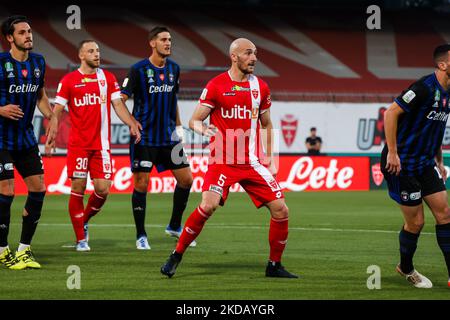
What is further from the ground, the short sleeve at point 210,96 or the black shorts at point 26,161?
the short sleeve at point 210,96

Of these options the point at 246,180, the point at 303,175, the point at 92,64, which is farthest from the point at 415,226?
the point at 303,175

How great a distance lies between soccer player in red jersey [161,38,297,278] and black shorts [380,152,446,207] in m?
1.18

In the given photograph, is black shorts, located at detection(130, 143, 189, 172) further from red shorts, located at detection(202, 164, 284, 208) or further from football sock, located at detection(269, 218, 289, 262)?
football sock, located at detection(269, 218, 289, 262)

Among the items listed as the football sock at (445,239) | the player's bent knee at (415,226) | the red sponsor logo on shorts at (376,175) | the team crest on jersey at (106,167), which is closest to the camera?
the football sock at (445,239)

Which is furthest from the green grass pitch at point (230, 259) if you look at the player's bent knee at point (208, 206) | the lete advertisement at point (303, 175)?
the lete advertisement at point (303, 175)

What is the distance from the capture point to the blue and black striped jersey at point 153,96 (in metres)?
11.7

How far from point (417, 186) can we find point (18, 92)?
4312 millimetres

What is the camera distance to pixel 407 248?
343 inches

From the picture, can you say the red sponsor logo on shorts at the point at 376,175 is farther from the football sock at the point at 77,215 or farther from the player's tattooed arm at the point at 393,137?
the player's tattooed arm at the point at 393,137

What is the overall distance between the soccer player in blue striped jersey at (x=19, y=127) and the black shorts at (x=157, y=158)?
199 centimetres

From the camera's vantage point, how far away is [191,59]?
32.6 metres

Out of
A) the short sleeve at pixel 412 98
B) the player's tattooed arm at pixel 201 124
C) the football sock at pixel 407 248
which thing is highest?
the short sleeve at pixel 412 98

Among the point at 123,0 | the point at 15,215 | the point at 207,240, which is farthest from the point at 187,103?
the point at 207,240
